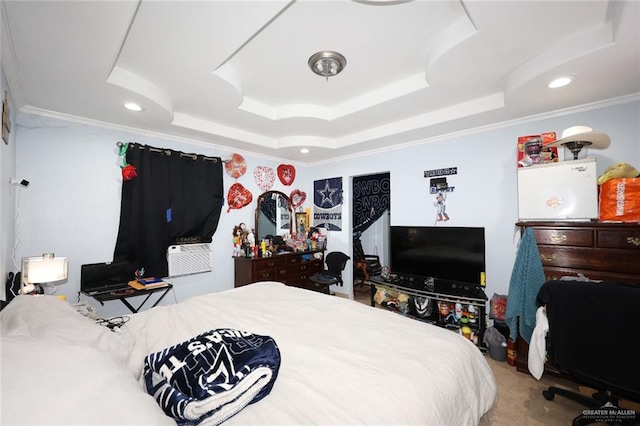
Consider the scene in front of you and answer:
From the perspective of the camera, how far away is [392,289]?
3.46 metres

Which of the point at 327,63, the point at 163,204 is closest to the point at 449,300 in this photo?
the point at 327,63

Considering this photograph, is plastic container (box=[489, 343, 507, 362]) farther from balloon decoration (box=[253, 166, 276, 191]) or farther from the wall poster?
balloon decoration (box=[253, 166, 276, 191])

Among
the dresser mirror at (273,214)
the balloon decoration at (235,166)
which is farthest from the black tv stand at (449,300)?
the balloon decoration at (235,166)

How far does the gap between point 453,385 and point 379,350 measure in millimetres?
354

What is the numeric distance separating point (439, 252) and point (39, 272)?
13.0 ft

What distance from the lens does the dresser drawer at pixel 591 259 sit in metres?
2.02

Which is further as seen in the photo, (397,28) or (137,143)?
(137,143)

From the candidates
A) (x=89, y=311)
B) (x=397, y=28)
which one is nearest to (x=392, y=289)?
(x=397, y=28)

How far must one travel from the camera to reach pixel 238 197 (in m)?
4.07

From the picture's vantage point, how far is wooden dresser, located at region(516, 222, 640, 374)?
2018 mm

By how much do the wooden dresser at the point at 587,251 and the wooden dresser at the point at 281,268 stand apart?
2995 mm

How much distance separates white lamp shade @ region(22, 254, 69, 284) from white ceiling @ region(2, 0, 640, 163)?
144cm

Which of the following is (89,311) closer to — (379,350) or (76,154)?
(76,154)

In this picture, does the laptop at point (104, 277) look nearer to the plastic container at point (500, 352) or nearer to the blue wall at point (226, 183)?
the blue wall at point (226, 183)
